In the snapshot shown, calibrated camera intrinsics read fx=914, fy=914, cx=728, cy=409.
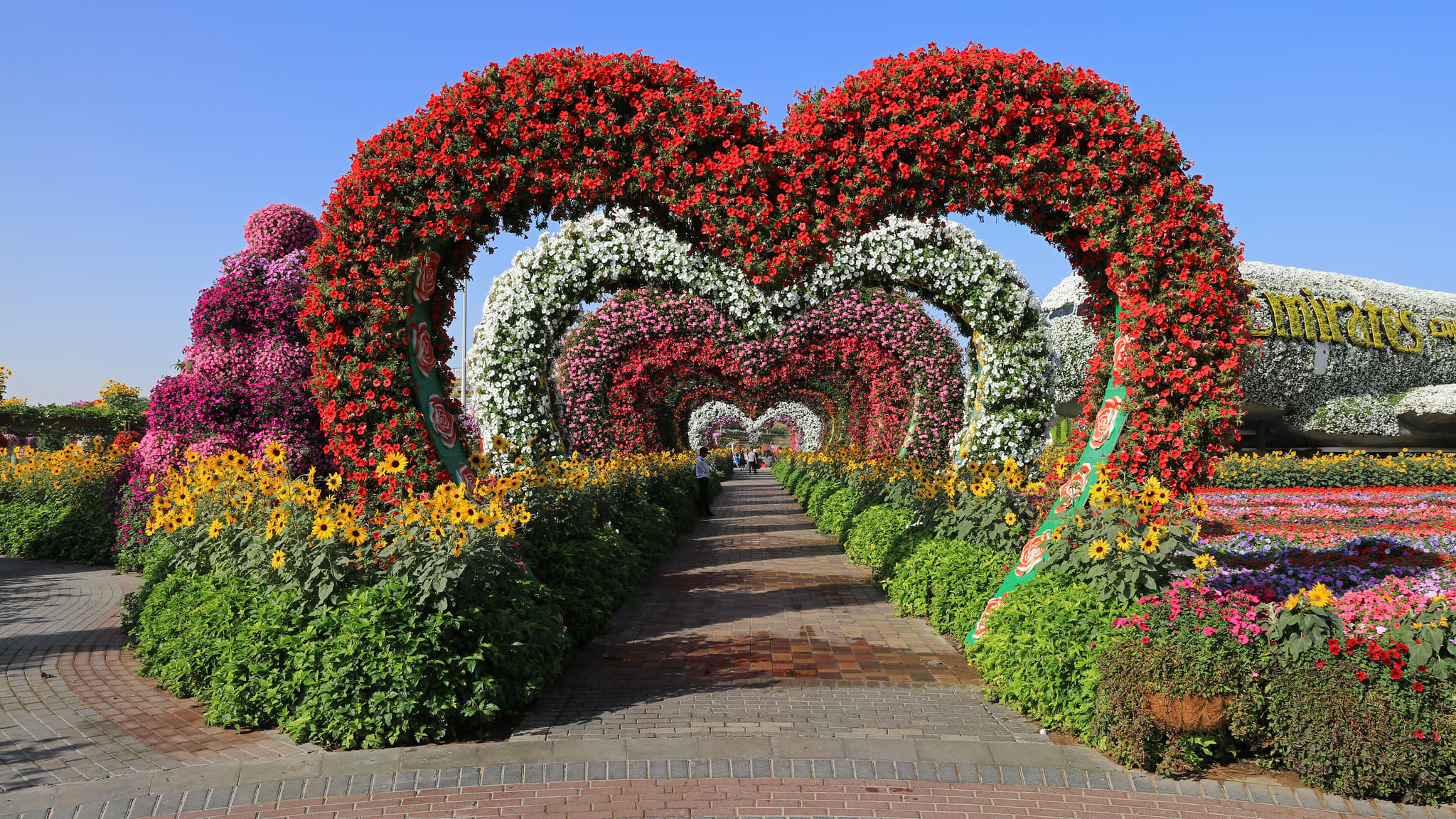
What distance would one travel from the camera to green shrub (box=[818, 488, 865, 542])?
1294cm

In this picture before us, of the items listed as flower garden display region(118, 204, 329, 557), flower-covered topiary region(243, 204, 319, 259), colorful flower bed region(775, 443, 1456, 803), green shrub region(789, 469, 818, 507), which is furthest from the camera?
green shrub region(789, 469, 818, 507)

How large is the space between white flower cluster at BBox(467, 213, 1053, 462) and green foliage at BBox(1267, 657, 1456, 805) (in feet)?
19.2

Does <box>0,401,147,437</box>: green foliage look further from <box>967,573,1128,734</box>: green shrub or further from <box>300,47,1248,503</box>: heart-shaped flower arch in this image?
<box>967,573,1128,734</box>: green shrub

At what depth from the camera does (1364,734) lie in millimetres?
3711

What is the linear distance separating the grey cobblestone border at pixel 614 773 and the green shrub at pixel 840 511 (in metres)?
8.45

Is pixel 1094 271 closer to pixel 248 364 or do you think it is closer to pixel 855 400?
pixel 248 364

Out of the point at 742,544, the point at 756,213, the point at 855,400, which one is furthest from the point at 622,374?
the point at 756,213

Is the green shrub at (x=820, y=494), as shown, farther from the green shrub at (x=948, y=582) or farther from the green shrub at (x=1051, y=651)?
the green shrub at (x=1051, y=651)

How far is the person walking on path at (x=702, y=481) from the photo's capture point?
1848 cm

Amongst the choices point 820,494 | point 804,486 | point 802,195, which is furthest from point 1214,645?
point 804,486

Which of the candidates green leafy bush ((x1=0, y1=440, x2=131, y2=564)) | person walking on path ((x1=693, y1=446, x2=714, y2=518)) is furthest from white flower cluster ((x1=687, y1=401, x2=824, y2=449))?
green leafy bush ((x1=0, y1=440, x2=131, y2=564))

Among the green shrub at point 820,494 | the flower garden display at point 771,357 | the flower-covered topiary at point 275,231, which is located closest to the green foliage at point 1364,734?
the flower garden display at point 771,357

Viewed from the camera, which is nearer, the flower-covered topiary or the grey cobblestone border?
the grey cobblestone border

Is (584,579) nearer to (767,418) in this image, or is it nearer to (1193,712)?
(1193,712)
